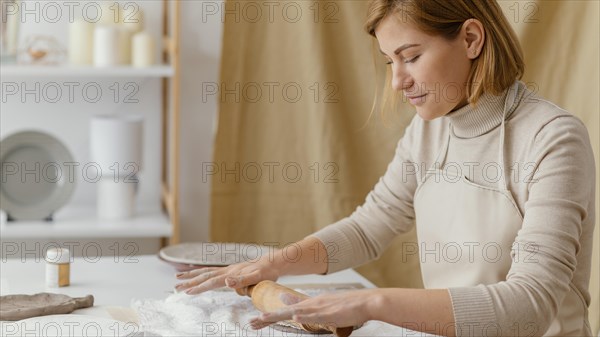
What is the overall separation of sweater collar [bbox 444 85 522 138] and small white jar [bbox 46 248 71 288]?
31.2 inches

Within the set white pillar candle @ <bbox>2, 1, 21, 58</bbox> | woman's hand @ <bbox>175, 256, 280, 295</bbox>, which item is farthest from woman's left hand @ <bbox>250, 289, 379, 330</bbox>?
white pillar candle @ <bbox>2, 1, 21, 58</bbox>

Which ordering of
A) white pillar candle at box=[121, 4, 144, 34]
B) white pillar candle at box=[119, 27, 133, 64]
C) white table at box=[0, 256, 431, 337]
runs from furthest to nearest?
white pillar candle at box=[121, 4, 144, 34]
white pillar candle at box=[119, 27, 133, 64]
white table at box=[0, 256, 431, 337]

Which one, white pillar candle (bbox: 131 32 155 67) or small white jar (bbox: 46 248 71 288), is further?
white pillar candle (bbox: 131 32 155 67)

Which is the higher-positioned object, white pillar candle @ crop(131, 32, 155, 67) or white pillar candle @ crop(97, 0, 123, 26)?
white pillar candle @ crop(97, 0, 123, 26)

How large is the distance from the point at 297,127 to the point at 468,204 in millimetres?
1244

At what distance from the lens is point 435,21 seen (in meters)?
1.53

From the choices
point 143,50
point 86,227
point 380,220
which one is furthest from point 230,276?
point 143,50

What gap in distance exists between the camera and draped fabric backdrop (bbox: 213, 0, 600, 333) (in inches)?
107

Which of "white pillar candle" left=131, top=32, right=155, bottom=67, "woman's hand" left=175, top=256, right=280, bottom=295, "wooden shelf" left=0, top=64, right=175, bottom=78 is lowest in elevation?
"woman's hand" left=175, top=256, right=280, bottom=295

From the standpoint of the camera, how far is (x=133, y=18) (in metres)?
2.71

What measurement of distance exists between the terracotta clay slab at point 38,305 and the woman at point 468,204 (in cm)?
19

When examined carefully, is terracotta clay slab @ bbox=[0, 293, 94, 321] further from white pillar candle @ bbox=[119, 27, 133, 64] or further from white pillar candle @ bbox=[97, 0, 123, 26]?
white pillar candle @ bbox=[97, 0, 123, 26]

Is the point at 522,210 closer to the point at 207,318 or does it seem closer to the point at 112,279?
the point at 207,318

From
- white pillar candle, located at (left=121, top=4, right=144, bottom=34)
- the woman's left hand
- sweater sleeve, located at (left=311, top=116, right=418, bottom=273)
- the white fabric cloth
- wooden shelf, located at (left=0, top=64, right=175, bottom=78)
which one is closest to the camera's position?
the woman's left hand
